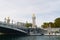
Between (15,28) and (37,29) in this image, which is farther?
(37,29)

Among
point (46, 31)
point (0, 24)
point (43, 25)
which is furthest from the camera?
point (43, 25)

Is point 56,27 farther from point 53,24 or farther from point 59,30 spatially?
point 59,30

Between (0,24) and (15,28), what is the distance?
8.53 metres

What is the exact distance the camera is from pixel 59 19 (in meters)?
88.4

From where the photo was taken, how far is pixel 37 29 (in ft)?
265

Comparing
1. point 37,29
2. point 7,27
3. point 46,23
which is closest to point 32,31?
point 37,29

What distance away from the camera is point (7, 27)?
56812mm

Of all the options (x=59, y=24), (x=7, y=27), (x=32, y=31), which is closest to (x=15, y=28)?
(x=7, y=27)

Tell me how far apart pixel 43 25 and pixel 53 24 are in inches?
185

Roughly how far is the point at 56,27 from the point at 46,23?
5994 mm

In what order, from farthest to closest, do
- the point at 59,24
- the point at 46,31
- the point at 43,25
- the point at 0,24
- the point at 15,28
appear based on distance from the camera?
the point at 43,25, the point at 59,24, the point at 46,31, the point at 15,28, the point at 0,24

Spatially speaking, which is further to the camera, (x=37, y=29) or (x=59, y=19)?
(x=59, y=19)

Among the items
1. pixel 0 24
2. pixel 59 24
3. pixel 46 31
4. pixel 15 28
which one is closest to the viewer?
pixel 0 24

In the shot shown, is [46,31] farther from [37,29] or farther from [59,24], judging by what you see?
[59,24]
